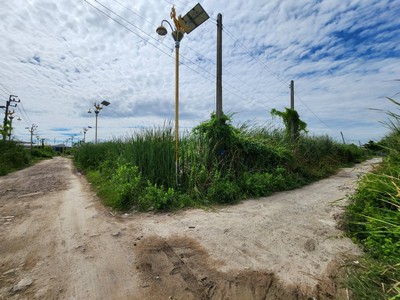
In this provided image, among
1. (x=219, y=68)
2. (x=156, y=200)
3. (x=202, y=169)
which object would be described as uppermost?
(x=219, y=68)

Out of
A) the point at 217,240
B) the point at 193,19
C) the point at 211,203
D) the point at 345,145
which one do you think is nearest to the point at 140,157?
the point at 211,203

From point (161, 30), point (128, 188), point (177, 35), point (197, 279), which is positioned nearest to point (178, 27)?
point (177, 35)

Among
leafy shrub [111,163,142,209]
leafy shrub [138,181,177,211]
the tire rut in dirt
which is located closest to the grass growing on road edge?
the tire rut in dirt

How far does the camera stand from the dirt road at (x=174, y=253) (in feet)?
6.28

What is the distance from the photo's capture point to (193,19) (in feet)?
17.8

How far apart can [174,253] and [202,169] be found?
9.87 ft

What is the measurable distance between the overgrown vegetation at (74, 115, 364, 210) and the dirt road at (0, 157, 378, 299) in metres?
0.58

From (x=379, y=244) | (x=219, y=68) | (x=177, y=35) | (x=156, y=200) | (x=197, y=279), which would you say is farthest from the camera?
(x=219, y=68)

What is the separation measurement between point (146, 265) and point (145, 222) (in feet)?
4.51

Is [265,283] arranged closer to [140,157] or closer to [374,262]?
[374,262]

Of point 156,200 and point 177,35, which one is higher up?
point 177,35

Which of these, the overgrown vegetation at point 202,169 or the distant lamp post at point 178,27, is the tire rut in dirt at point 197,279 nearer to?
the overgrown vegetation at point 202,169

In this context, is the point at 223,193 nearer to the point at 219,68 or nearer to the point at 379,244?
the point at 379,244

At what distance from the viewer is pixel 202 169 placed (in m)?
5.45
